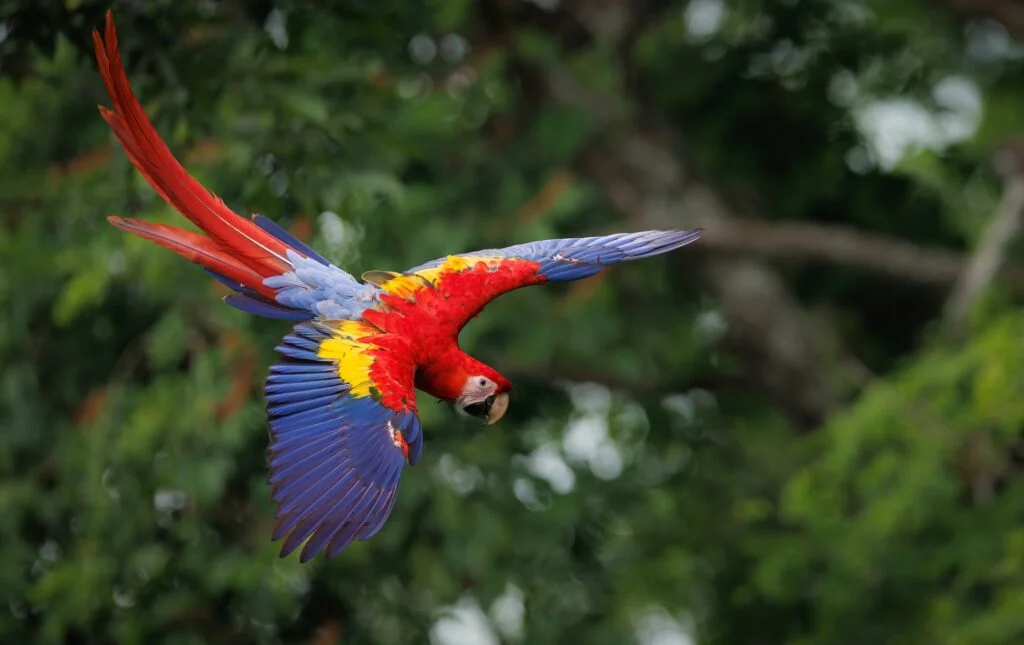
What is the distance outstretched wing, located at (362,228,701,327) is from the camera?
13.6 ft

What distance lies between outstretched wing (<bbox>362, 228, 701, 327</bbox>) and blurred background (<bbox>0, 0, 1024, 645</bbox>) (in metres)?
0.88

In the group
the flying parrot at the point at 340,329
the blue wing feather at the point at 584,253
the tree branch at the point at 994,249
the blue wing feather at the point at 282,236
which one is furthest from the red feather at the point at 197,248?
the tree branch at the point at 994,249

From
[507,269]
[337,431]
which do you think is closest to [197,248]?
[337,431]

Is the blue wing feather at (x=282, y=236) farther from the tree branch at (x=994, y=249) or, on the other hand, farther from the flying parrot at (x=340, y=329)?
the tree branch at (x=994, y=249)

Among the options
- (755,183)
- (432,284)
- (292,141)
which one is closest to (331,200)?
(292,141)

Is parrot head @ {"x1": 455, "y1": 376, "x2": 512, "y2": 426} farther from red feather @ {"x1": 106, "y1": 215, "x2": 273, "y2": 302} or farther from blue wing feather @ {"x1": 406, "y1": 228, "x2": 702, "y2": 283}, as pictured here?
red feather @ {"x1": 106, "y1": 215, "x2": 273, "y2": 302}

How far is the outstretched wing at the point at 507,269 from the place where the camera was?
4145 mm

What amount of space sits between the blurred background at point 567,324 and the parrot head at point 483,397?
1.01 meters

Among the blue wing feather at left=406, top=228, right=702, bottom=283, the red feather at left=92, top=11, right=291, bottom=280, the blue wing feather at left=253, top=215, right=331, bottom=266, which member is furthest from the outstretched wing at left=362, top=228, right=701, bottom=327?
the red feather at left=92, top=11, right=291, bottom=280

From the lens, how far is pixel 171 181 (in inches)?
152

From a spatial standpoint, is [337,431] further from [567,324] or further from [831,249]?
[831,249]

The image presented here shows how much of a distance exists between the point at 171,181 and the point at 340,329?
1.65 feet

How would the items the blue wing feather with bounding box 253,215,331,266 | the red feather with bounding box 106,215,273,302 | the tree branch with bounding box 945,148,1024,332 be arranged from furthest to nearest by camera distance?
1. the tree branch with bounding box 945,148,1024,332
2. the blue wing feather with bounding box 253,215,331,266
3. the red feather with bounding box 106,215,273,302

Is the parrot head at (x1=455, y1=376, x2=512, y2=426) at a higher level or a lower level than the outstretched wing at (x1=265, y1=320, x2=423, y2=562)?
lower
